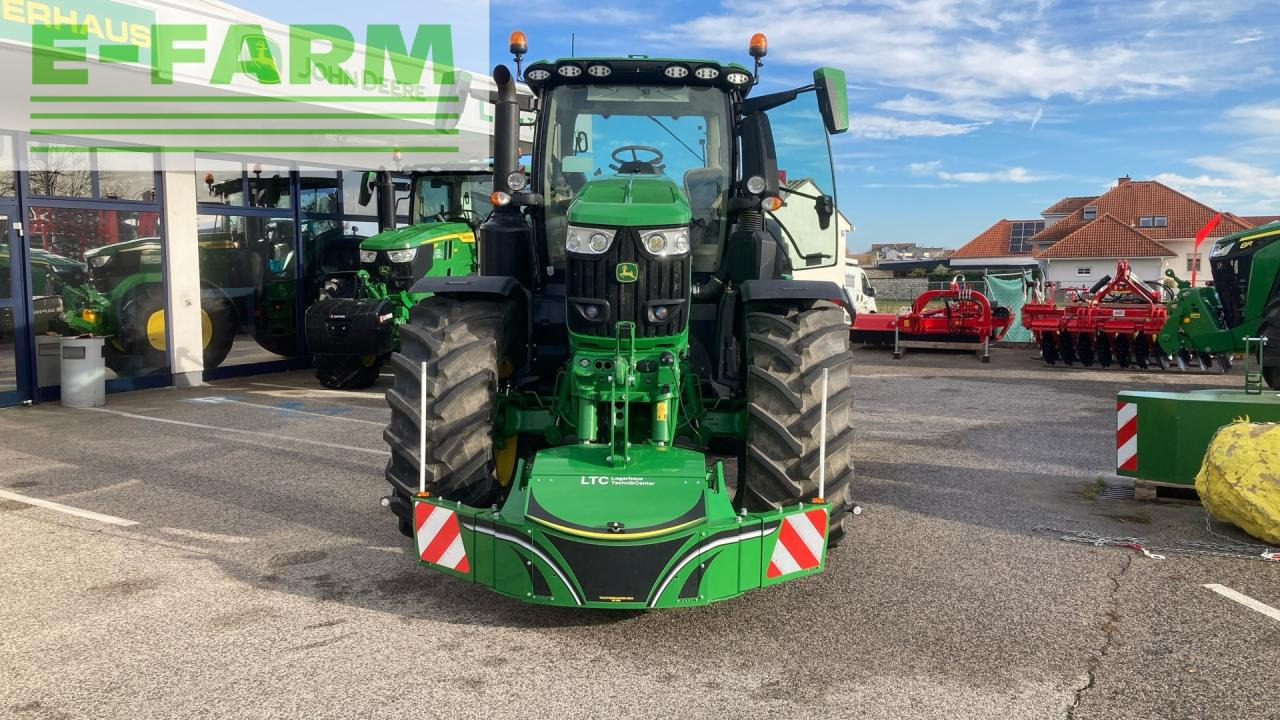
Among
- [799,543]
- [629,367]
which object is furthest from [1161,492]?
[629,367]

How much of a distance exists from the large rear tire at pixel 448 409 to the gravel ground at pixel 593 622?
0.52 metres

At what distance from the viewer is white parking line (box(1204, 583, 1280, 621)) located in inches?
164

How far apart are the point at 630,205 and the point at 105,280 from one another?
9161mm

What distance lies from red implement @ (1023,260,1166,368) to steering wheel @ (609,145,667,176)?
1227 cm

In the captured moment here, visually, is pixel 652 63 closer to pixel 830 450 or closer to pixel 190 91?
pixel 830 450

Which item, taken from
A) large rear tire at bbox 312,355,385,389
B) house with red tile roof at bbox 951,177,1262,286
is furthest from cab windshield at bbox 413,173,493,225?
house with red tile roof at bbox 951,177,1262,286

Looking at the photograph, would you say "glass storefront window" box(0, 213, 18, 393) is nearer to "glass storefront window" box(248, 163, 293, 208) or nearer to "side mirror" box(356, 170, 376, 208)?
"glass storefront window" box(248, 163, 293, 208)

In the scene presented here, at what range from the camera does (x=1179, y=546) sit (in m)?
5.22

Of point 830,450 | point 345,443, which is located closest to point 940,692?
point 830,450

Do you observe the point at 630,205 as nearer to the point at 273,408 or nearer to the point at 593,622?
the point at 593,622

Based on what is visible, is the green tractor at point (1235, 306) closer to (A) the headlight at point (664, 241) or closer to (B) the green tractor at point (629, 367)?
(B) the green tractor at point (629, 367)

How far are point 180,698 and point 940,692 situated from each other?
8.67 ft

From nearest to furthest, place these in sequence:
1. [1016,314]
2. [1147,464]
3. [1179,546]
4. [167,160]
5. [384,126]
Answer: [1179,546], [1147,464], [167,160], [384,126], [1016,314]

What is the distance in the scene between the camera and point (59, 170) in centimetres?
1062
